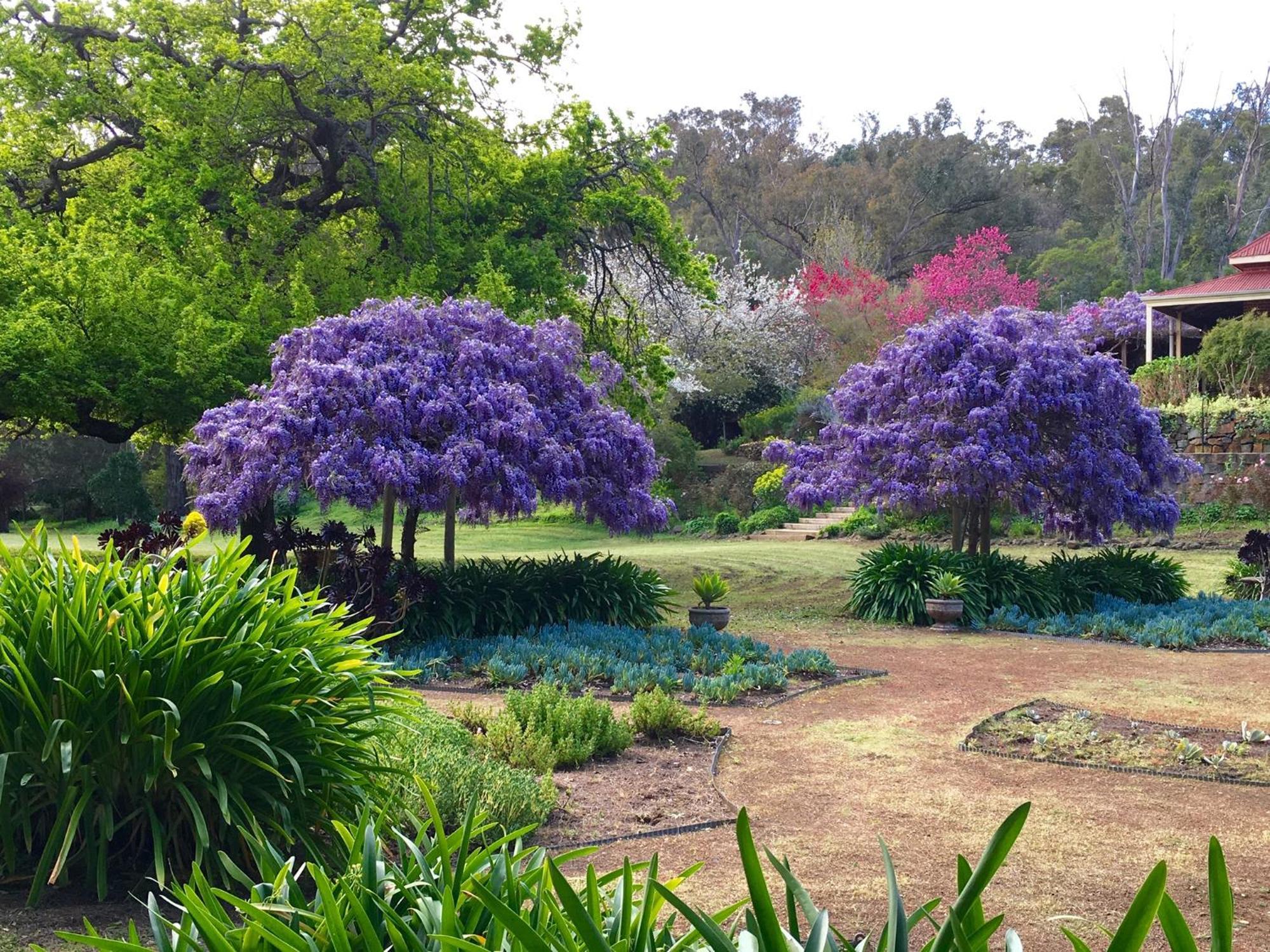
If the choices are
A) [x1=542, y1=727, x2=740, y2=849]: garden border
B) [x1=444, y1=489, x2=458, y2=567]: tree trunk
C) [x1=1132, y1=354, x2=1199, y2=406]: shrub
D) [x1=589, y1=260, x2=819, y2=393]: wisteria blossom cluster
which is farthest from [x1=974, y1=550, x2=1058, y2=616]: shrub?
[x1=589, y1=260, x2=819, y2=393]: wisteria blossom cluster

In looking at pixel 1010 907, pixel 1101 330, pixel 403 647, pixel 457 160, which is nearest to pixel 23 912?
pixel 1010 907

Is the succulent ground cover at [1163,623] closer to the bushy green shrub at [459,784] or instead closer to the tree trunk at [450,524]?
the tree trunk at [450,524]

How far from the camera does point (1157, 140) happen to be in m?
50.1

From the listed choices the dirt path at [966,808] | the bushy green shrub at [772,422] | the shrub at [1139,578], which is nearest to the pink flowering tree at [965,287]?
the bushy green shrub at [772,422]

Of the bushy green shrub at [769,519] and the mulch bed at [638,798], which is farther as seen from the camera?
the bushy green shrub at [769,519]

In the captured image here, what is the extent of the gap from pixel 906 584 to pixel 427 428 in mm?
6484

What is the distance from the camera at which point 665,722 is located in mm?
7613

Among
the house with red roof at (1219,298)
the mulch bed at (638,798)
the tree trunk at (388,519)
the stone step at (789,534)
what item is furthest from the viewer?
the house with red roof at (1219,298)

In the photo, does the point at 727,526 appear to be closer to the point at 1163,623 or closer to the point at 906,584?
the point at 906,584

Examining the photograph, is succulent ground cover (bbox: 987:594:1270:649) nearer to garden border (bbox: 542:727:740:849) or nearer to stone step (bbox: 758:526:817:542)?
garden border (bbox: 542:727:740:849)

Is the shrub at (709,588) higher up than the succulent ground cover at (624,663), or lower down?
higher up

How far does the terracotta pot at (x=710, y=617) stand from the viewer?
1254 centimetres

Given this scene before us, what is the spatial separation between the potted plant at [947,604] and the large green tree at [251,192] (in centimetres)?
656

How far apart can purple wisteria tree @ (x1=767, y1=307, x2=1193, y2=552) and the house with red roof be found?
50.5 feet
